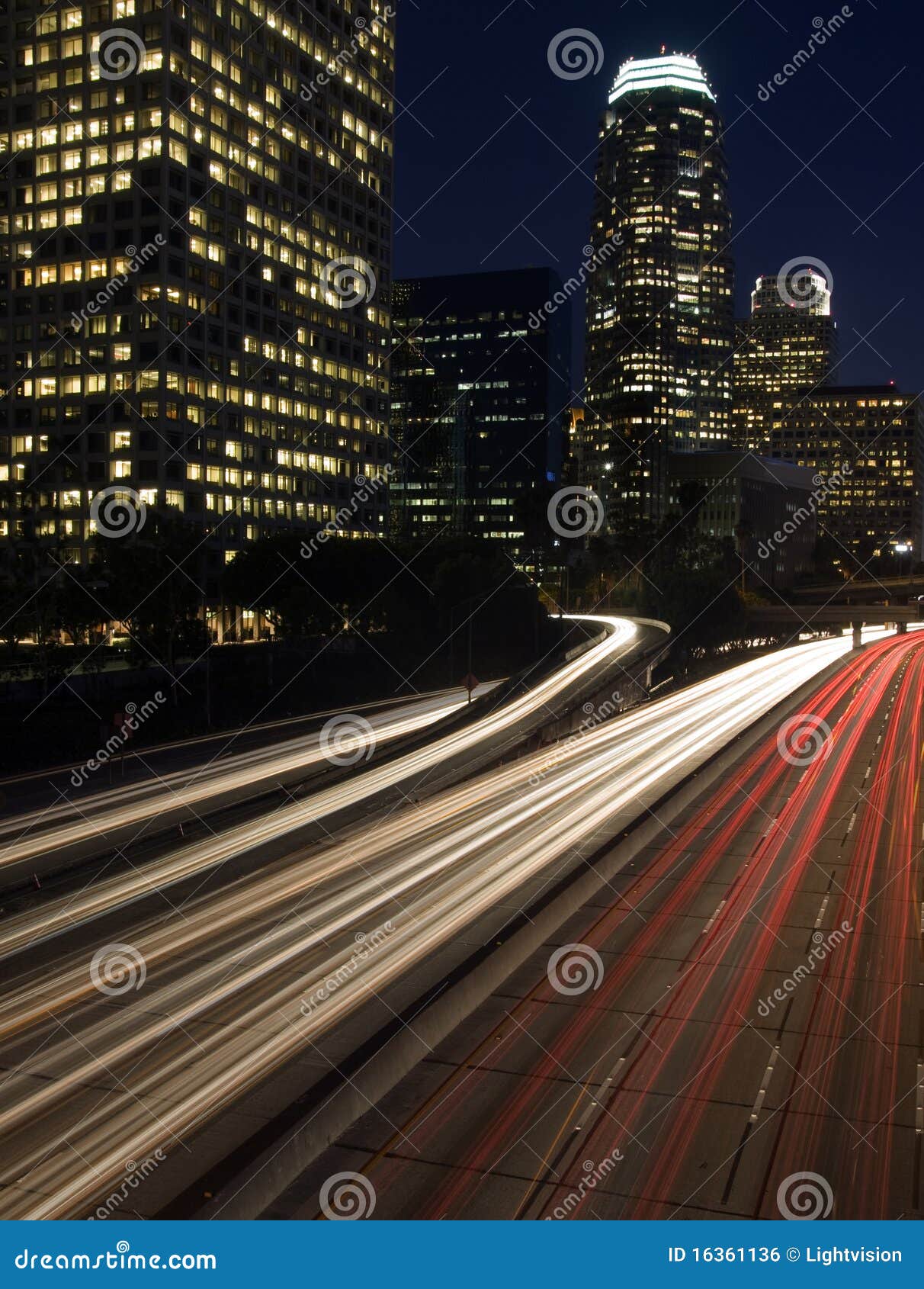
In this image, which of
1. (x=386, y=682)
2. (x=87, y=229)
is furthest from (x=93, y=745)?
(x=87, y=229)

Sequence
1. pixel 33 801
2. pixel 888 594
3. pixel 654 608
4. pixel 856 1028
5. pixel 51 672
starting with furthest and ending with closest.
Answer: pixel 888 594 < pixel 654 608 < pixel 51 672 < pixel 33 801 < pixel 856 1028

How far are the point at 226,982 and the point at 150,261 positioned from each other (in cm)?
8678

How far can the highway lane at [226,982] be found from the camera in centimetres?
1069

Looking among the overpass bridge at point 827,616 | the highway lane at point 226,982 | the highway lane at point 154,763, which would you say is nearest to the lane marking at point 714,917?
the highway lane at point 226,982

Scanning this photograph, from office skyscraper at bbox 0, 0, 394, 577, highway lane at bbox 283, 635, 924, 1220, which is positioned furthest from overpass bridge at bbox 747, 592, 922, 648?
highway lane at bbox 283, 635, 924, 1220

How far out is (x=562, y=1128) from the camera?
11.0 meters

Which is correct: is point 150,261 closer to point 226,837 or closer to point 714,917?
point 226,837

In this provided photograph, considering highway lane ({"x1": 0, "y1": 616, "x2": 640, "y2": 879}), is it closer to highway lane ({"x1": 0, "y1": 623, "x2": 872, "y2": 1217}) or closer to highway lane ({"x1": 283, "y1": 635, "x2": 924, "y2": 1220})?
highway lane ({"x1": 0, "y1": 623, "x2": 872, "y2": 1217})

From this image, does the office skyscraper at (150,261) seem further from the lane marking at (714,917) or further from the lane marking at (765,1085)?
the lane marking at (765,1085)

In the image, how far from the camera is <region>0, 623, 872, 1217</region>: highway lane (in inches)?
421

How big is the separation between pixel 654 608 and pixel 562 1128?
92.8 meters

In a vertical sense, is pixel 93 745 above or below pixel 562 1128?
above

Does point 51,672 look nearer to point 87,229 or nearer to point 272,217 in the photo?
point 87,229

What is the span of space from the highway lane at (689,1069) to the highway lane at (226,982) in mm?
1645
